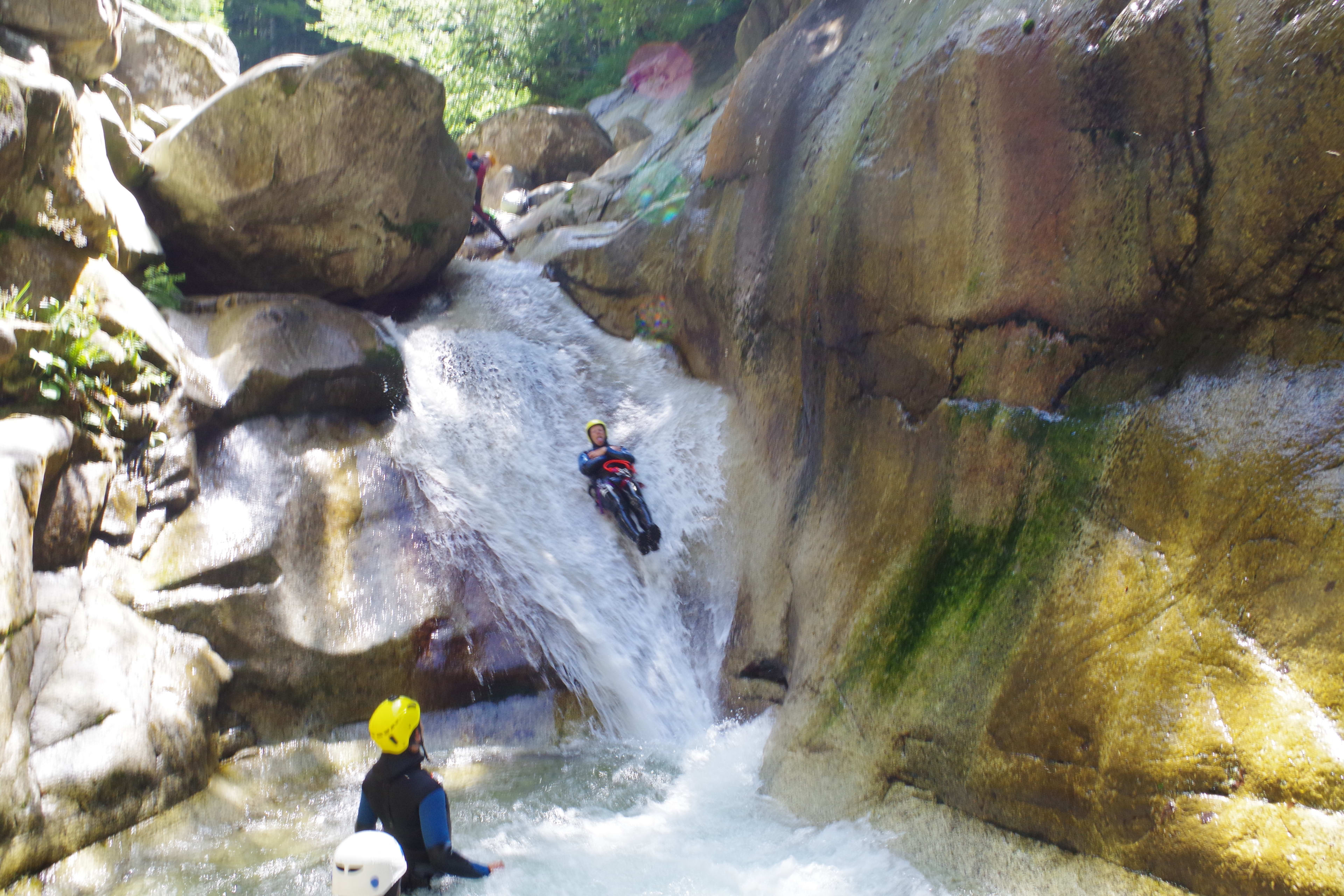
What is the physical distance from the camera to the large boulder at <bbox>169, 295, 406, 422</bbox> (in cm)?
700

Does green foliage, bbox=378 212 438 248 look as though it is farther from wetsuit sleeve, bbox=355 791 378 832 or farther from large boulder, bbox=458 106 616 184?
large boulder, bbox=458 106 616 184

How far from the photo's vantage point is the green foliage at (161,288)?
757 cm

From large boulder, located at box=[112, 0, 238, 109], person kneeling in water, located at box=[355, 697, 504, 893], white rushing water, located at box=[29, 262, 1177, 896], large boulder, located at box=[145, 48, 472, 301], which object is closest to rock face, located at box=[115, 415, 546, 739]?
white rushing water, located at box=[29, 262, 1177, 896]

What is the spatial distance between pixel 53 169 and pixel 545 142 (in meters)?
11.1

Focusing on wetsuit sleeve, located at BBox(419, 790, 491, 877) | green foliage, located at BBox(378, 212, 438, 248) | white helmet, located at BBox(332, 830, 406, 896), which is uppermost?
green foliage, located at BBox(378, 212, 438, 248)

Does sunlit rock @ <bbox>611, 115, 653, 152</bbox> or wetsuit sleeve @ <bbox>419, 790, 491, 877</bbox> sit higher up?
sunlit rock @ <bbox>611, 115, 653, 152</bbox>

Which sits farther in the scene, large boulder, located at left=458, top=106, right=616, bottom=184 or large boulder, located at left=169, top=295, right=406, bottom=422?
large boulder, located at left=458, top=106, right=616, bottom=184

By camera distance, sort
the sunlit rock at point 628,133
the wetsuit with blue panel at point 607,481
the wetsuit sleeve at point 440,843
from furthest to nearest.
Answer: the sunlit rock at point 628,133
the wetsuit with blue panel at point 607,481
the wetsuit sleeve at point 440,843

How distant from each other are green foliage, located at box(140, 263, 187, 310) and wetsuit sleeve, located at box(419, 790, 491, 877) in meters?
6.12

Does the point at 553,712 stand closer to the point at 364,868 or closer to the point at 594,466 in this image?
the point at 594,466

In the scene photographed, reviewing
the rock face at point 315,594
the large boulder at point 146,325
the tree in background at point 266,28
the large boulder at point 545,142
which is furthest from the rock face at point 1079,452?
the tree in background at point 266,28

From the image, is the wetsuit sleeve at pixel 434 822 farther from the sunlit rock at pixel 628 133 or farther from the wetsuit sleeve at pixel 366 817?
the sunlit rock at pixel 628 133

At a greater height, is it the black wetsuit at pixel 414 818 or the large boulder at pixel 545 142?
the large boulder at pixel 545 142

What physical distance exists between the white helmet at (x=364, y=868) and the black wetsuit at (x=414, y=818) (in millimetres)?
835
